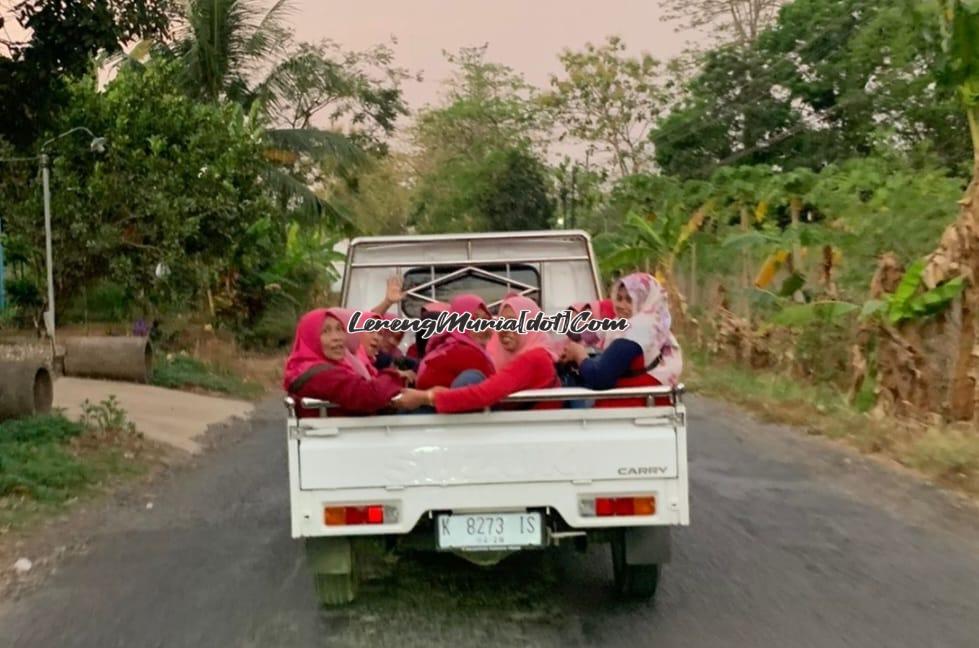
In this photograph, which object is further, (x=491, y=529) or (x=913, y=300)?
(x=913, y=300)

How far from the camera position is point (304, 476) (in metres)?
5.16

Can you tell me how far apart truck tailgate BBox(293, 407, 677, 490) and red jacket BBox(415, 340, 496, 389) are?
0.45m

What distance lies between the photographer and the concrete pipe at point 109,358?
16.5m

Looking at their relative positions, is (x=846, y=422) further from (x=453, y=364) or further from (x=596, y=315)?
(x=453, y=364)

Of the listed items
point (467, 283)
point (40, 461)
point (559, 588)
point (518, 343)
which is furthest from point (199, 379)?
point (518, 343)

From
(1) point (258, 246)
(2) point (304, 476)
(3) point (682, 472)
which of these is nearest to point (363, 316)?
(2) point (304, 476)

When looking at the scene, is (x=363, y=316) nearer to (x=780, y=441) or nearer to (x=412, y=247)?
(x=412, y=247)

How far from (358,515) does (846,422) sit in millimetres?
8936

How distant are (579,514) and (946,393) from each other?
9.27m

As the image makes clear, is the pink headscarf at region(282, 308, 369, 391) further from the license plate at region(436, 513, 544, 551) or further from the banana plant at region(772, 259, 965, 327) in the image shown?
the banana plant at region(772, 259, 965, 327)

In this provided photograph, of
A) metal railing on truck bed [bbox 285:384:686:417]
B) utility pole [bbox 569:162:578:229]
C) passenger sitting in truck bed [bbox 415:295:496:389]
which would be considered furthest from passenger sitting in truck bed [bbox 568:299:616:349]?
utility pole [bbox 569:162:578:229]

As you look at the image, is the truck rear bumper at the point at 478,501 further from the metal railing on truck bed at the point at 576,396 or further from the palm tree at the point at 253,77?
the palm tree at the point at 253,77

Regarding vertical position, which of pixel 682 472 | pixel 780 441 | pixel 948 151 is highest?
pixel 948 151

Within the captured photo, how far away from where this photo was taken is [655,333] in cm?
591
